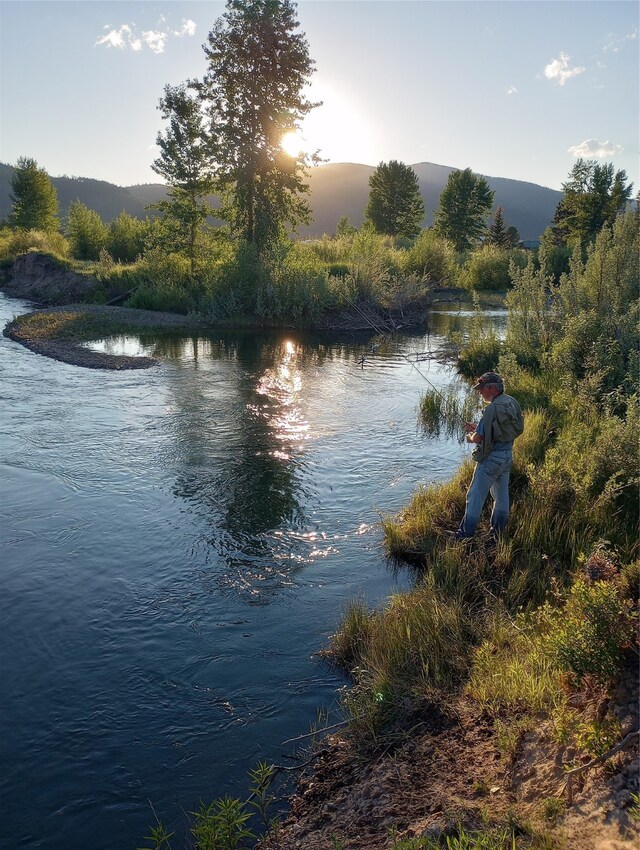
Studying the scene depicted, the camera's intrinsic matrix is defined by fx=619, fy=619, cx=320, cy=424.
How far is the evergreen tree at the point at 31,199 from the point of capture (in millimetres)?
59062

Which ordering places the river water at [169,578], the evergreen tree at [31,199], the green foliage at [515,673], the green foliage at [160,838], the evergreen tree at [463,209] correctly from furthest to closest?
the evergreen tree at [463,209] → the evergreen tree at [31,199] → the river water at [169,578] → the green foliage at [515,673] → the green foliage at [160,838]

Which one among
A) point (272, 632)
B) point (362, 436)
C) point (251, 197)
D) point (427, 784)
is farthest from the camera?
point (251, 197)

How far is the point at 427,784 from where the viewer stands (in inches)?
158

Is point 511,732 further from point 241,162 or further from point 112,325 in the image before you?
point 241,162

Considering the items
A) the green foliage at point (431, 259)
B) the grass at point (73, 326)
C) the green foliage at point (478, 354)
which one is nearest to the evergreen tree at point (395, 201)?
the green foliage at point (431, 259)

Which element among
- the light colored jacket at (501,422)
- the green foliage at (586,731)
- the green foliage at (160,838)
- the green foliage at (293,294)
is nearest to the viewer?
the green foliage at (586,731)

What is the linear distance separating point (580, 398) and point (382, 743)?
26.0 ft

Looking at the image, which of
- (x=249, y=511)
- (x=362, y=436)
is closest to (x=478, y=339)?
(x=362, y=436)

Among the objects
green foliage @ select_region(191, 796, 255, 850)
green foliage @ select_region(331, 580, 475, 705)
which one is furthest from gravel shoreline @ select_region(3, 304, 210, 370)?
green foliage @ select_region(191, 796, 255, 850)

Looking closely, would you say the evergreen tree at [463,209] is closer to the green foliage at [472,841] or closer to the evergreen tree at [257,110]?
the evergreen tree at [257,110]

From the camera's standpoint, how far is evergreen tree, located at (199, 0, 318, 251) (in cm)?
3234

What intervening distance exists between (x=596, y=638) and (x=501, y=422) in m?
3.64

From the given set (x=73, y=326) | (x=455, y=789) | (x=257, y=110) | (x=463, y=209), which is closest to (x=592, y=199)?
(x=463, y=209)

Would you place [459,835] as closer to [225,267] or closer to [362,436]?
[362,436]
